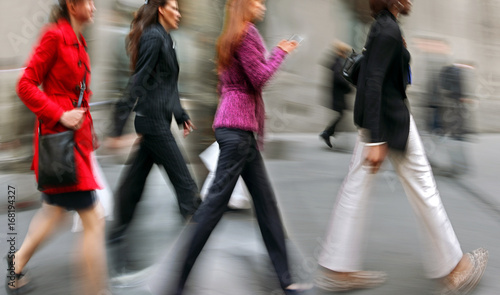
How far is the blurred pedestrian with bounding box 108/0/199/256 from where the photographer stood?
3.81 meters

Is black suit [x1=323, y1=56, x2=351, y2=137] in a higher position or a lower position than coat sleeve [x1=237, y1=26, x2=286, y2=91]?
lower

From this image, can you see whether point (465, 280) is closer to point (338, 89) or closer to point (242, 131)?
point (242, 131)

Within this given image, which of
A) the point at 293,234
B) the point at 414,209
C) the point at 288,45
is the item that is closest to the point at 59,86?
the point at 288,45

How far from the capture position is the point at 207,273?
13.1 ft

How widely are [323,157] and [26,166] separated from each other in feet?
14.5

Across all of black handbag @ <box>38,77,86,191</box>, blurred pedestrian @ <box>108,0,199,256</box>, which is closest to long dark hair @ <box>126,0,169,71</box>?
blurred pedestrian @ <box>108,0,199,256</box>

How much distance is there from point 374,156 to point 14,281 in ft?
7.38

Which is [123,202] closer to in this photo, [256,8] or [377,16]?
[256,8]

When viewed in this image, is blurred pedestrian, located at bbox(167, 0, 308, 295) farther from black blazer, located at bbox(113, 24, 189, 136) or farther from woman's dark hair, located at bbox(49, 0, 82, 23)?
woman's dark hair, located at bbox(49, 0, 82, 23)

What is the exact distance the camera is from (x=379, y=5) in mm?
3562

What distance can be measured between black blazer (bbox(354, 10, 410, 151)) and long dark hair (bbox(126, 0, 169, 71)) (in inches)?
54.9

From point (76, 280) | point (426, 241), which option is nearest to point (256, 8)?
point (426, 241)
